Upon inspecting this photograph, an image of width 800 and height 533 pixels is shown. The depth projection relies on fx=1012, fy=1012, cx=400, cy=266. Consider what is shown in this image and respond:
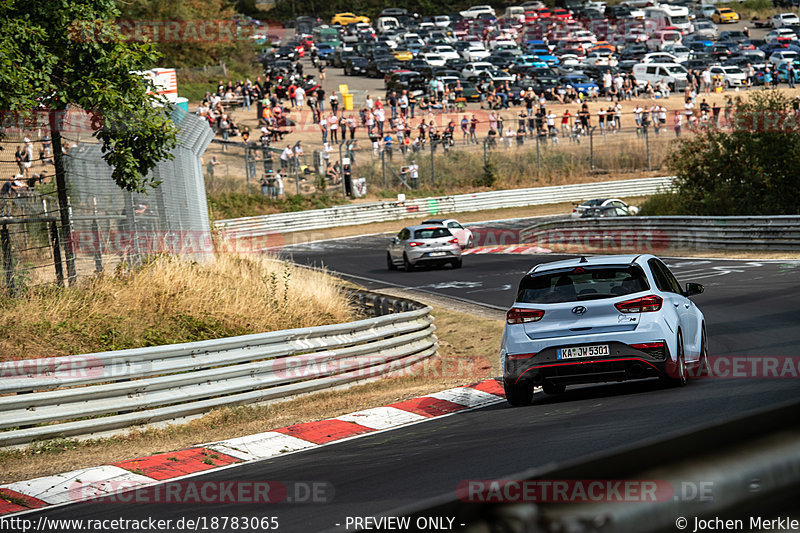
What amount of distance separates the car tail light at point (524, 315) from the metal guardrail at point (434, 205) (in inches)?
1388

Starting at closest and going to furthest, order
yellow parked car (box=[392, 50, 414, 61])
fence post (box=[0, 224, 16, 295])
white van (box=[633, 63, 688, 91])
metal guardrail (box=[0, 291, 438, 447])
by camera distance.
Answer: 1. metal guardrail (box=[0, 291, 438, 447])
2. fence post (box=[0, 224, 16, 295])
3. white van (box=[633, 63, 688, 91])
4. yellow parked car (box=[392, 50, 414, 61])

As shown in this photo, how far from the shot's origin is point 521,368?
1012 cm

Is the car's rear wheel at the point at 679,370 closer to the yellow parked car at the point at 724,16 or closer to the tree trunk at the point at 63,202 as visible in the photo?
the tree trunk at the point at 63,202

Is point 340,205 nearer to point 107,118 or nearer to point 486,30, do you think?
point 107,118

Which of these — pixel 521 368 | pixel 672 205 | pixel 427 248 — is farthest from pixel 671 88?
pixel 521 368

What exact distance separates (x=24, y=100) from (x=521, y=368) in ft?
24.6

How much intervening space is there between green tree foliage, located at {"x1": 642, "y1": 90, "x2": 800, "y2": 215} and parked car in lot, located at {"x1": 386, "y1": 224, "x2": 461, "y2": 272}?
8607 mm

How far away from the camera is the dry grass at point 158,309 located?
40.7 ft

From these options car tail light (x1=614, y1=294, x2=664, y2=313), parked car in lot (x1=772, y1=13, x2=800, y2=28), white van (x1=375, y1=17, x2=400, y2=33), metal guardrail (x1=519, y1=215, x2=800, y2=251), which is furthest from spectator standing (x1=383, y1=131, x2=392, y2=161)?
parked car in lot (x1=772, y1=13, x2=800, y2=28)

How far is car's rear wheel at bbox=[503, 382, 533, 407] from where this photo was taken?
34.1 ft

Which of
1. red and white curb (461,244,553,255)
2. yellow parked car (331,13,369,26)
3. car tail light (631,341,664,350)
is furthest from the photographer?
yellow parked car (331,13,369,26)

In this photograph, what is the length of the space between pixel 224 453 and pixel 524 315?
127 inches

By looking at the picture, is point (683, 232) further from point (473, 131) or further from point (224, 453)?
point (224, 453)

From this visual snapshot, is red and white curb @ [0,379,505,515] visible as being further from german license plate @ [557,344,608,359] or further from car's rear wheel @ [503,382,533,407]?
german license plate @ [557,344,608,359]
